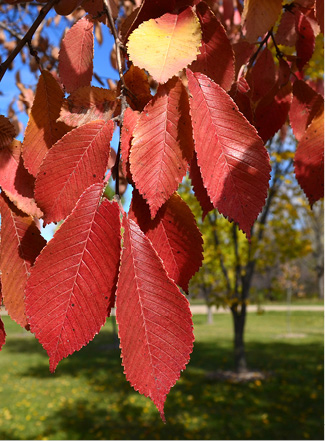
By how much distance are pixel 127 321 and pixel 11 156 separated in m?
0.29

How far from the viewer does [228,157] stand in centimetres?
48

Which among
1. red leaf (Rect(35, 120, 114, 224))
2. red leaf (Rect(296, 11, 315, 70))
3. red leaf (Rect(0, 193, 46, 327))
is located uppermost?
red leaf (Rect(296, 11, 315, 70))

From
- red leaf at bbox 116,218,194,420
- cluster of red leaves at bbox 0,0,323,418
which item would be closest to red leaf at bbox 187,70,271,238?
cluster of red leaves at bbox 0,0,323,418

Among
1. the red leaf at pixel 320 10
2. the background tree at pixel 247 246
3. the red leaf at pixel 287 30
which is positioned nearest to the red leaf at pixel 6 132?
the red leaf at pixel 320 10

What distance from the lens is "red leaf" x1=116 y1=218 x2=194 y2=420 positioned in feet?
1.37

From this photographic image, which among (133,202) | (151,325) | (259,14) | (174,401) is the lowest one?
(174,401)

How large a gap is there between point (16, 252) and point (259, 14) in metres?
0.51

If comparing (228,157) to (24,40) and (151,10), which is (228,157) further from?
(24,40)

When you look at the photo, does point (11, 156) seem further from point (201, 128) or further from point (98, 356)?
point (98, 356)

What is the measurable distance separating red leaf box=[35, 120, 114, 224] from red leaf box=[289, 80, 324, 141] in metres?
0.45

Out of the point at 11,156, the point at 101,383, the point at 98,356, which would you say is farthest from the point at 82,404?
the point at 11,156

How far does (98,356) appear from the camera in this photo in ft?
34.9

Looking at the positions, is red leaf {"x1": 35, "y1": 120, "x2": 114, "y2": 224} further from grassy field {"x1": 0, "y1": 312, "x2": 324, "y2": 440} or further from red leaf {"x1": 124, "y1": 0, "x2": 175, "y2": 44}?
grassy field {"x1": 0, "y1": 312, "x2": 324, "y2": 440}

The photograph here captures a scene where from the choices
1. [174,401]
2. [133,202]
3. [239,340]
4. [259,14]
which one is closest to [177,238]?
[133,202]
